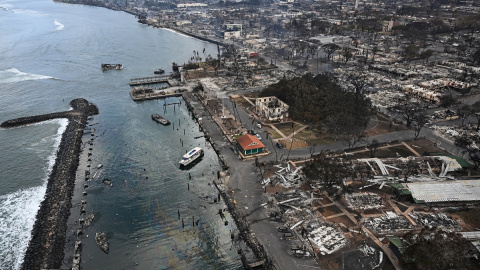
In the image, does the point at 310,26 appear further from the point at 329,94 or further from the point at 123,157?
the point at 123,157

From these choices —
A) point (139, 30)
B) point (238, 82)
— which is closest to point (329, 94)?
point (238, 82)

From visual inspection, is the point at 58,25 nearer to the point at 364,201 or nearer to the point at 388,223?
the point at 364,201

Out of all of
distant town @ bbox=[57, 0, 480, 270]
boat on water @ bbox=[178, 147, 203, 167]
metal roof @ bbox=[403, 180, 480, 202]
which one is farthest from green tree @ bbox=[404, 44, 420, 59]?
boat on water @ bbox=[178, 147, 203, 167]

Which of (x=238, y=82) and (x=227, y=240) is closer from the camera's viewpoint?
(x=227, y=240)

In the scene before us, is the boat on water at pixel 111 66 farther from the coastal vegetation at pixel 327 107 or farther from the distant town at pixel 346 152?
the coastal vegetation at pixel 327 107

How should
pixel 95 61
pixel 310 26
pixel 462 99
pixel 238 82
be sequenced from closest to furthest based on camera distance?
pixel 462 99 → pixel 238 82 → pixel 95 61 → pixel 310 26

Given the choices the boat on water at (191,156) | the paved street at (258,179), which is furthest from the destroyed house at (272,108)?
the boat on water at (191,156)
